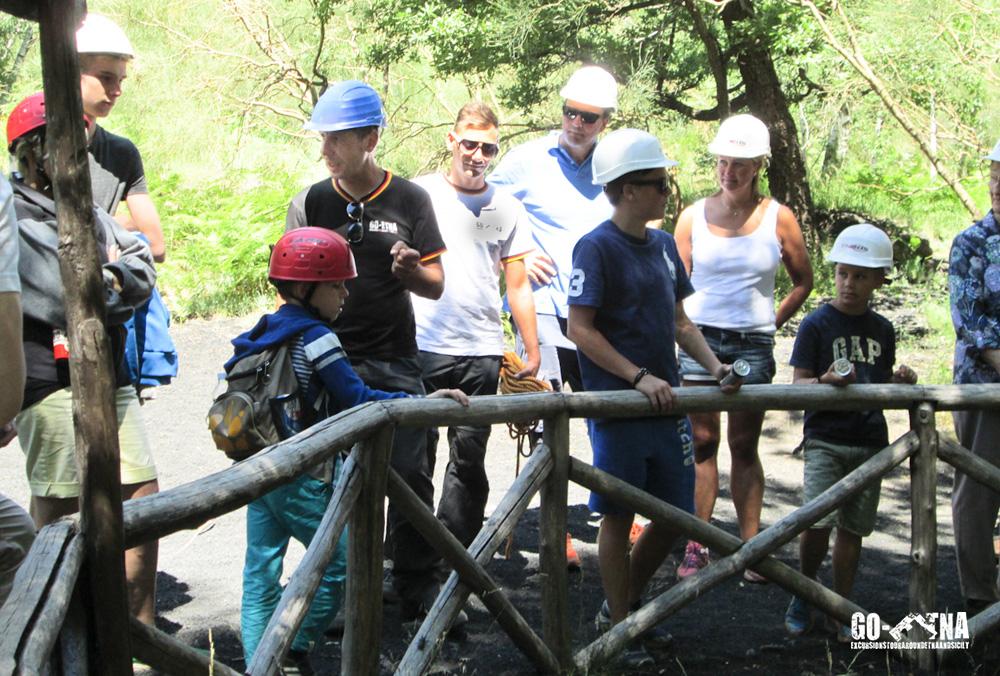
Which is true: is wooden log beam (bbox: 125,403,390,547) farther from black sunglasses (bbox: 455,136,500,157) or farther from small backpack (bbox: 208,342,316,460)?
black sunglasses (bbox: 455,136,500,157)

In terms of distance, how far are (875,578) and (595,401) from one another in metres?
2.21

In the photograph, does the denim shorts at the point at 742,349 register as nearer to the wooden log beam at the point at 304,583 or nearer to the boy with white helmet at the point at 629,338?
the boy with white helmet at the point at 629,338

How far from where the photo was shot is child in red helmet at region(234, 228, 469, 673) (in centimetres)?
381

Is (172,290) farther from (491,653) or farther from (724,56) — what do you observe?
(491,653)

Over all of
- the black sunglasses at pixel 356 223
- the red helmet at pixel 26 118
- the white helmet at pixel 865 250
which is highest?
the red helmet at pixel 26 118

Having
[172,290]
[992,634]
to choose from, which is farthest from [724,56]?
[992,634]

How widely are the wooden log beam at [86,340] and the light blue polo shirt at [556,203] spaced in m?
3.57

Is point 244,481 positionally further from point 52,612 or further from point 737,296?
point 737,296

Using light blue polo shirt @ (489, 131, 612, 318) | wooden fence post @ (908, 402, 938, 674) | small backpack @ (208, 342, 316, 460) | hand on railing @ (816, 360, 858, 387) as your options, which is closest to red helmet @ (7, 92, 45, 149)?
small backpack @ (208, 342, 316, 460)

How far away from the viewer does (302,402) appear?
386 cm

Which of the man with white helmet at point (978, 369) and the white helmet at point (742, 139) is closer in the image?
the man with white helmet at point (978, 369)

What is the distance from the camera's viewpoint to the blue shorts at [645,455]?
4406 millimetres

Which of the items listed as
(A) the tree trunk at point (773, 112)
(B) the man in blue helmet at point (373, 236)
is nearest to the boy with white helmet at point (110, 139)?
(B) the man in blue helmet at point (373, 236)

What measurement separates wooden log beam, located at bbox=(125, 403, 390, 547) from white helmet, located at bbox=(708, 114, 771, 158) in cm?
255
